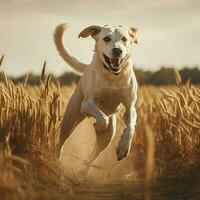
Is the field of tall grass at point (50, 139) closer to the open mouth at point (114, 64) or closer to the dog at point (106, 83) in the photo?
the dog at point (106, 83)

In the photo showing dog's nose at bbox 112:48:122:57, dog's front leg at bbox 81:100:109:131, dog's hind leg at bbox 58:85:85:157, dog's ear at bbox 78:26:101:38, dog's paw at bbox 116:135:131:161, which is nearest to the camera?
dog's paw at bbox 116:135:131:161

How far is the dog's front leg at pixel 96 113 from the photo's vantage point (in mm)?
8336

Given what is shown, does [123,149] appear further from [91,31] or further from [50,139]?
[91,31]

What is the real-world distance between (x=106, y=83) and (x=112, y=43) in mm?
572

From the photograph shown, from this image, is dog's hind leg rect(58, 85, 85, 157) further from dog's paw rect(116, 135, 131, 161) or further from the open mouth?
dog's paw rect(116, 135, 131, 161)

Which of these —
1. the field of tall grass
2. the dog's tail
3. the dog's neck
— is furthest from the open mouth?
the dog's tail

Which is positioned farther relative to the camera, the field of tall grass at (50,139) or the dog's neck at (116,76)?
the dog's neck at (116,76)

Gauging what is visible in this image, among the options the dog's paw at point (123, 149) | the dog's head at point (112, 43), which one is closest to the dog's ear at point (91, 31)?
the dog's head at point (112, 43)

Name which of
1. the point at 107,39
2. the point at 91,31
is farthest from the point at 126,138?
the point at 91,31

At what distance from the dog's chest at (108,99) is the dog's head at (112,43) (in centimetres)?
32

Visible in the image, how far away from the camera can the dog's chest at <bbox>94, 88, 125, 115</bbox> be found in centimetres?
905

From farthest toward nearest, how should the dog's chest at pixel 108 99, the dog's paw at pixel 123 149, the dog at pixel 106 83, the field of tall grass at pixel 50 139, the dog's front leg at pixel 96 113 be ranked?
the dog's chest at pixel 108 99, the dog at pixel 106 83, the dog's front leg at pixel 96 113, the dog's paw at pixel 123 149, the field of tall grass at pixel 50 139

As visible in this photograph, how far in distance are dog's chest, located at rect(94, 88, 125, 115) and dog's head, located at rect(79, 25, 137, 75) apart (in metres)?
0.32

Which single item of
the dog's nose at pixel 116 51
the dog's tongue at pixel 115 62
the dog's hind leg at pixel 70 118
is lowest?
the dog's hind leg at pixel 70 118
